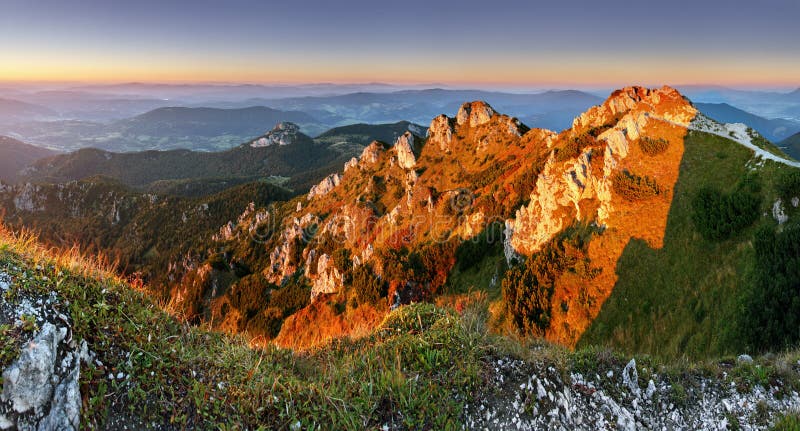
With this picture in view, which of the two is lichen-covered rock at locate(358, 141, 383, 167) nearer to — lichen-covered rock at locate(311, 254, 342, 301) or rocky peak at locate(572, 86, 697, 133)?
lichen-covered rock at locate(311, 254, 342, 301)

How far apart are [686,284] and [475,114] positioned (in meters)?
124

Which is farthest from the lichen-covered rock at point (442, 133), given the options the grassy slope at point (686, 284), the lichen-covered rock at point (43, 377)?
the lichen-covered rock at point (43, 377)

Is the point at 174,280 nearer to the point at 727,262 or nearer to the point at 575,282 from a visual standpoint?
the point at 575,282

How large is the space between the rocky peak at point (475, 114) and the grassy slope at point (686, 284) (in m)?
107

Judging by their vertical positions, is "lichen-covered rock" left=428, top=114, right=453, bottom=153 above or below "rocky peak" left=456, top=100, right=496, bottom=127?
below

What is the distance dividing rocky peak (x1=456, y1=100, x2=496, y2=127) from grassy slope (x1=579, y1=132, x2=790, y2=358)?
352 feet

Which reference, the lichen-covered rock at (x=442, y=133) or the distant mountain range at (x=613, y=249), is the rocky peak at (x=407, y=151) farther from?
the distant mountain range at (x=613, y=249)

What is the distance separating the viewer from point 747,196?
25000 millimetres

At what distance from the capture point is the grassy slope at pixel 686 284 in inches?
779

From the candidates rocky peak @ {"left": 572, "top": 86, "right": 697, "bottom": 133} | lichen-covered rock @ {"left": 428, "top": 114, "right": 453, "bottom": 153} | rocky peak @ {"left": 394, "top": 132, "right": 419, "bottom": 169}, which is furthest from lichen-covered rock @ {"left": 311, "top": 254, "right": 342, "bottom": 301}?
lichen-covered rock @ {"left": 428, "top": 114, "right": 453, "bottom": 153}

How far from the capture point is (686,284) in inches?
920

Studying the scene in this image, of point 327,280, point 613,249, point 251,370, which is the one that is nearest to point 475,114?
point 327,280

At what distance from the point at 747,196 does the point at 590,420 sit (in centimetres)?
3008

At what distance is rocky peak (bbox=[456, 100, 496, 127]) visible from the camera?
13314 centimetres
